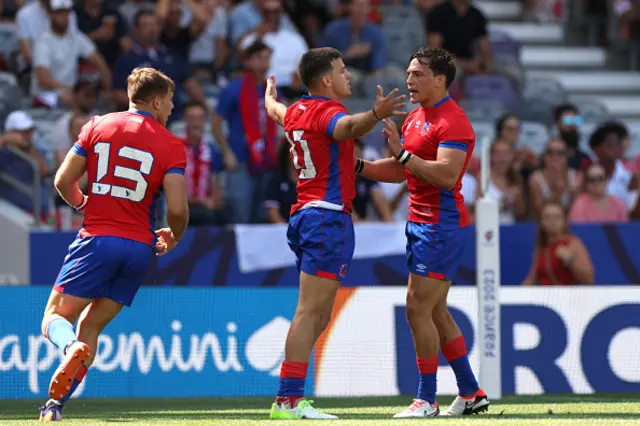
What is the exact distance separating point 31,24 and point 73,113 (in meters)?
1.76

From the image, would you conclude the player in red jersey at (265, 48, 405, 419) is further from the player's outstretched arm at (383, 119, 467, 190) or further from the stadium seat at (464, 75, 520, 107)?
the stadium seat at (464, 75, 520, 107)

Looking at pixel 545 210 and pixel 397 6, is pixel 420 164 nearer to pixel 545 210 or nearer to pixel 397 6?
pixel 545 210

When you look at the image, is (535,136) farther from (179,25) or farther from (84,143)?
(84,143)

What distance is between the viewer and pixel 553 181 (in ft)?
44.9

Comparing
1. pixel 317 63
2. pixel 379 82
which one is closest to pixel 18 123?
pixel 379 82

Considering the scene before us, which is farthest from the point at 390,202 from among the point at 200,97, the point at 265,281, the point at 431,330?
the point at 431,330

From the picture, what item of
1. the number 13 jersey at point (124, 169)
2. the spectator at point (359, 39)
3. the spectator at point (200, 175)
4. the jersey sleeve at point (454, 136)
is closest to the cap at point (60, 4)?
the spectator at point (200, 175)

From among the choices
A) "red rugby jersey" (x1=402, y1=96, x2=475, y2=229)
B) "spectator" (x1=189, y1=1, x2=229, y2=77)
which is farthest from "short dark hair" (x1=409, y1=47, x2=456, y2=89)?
"spectator" (x1=189, y1=1, x2=229, y2=77)

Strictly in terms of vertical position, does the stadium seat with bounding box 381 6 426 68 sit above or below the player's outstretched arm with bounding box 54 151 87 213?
above

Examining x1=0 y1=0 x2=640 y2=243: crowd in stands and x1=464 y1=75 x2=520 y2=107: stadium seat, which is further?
x1=464 y1=75 x2=520 y2=107: stadium seat

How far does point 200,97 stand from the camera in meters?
14.8

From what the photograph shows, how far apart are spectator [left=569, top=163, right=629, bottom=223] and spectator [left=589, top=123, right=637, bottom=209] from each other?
2.77ft

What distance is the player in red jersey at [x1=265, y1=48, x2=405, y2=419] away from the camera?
7.80 m

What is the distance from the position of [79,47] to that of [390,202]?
4070 mm
